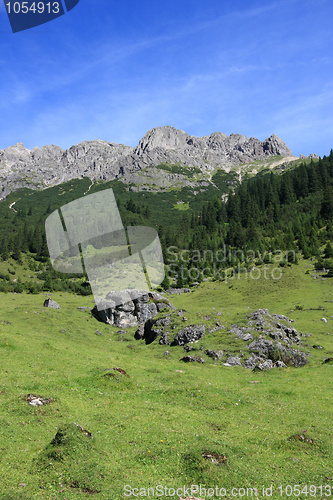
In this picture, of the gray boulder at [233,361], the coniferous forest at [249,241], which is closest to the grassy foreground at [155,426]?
the gray boulder at [233,361]

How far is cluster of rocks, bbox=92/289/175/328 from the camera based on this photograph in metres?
58.4

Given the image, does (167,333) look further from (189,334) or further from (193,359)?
(193,359)

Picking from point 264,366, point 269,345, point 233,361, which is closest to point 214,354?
point 233,361

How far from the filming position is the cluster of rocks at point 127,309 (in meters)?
58.4

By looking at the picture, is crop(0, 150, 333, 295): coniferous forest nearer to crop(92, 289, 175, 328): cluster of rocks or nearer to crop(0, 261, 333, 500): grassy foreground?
crop(92, 289, 175, 328): cluster of rocks

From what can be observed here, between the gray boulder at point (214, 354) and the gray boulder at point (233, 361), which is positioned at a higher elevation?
the gray boulder at point (214, 354)

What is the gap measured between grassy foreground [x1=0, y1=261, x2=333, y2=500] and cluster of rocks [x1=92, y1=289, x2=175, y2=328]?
21.9 metres

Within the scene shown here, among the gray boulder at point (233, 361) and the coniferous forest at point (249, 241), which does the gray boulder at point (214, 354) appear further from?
the coniferous forest at point (249, 241)

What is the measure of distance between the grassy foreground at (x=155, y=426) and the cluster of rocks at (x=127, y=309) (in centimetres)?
2190

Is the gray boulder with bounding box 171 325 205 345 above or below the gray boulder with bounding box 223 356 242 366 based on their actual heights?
above

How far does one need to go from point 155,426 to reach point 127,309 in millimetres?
43128

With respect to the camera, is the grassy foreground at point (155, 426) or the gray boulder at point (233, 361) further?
the gray boulder at point (233, 361)

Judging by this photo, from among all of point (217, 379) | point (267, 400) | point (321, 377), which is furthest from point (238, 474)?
point (321, 377)

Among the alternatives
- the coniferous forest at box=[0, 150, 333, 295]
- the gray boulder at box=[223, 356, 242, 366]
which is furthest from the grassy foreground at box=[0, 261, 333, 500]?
the coniferous forest at box=[0, 150, 333, 295]
